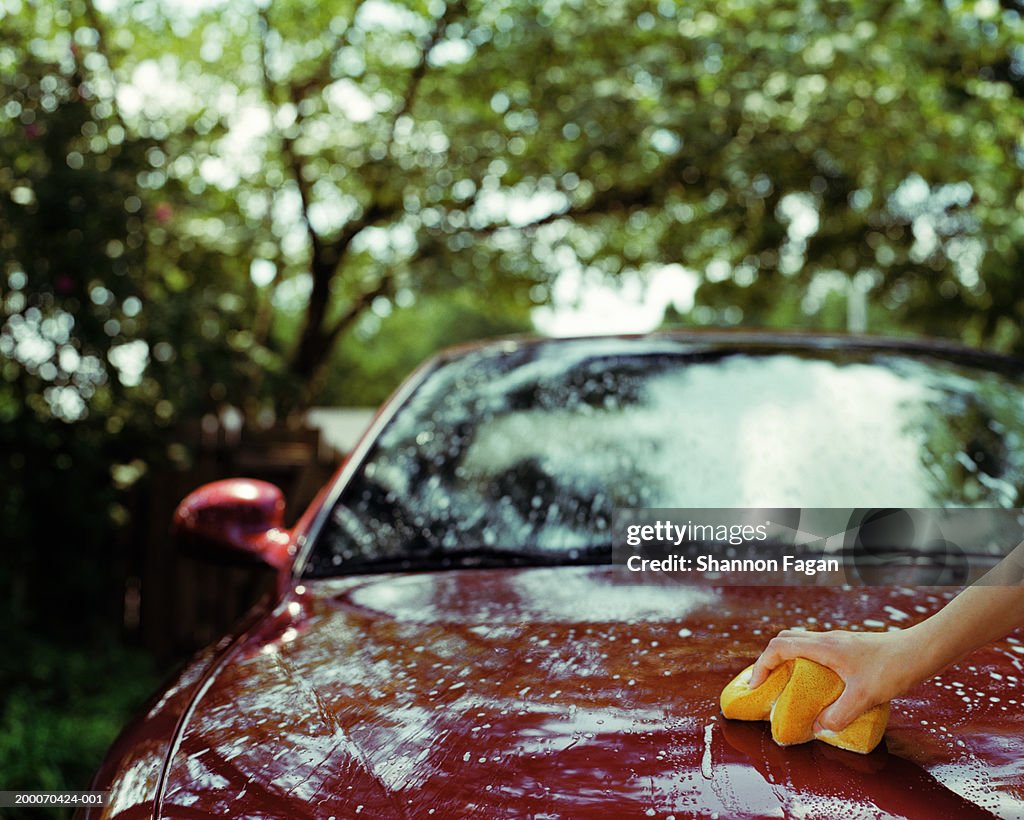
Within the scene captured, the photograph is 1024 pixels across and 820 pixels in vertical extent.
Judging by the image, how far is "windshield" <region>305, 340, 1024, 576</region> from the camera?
1.89 m

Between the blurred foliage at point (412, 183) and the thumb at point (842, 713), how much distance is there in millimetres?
3445

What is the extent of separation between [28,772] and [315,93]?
16.7 feet

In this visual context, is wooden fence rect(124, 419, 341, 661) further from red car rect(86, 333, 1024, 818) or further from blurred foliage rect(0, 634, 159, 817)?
red car rect(86, 333, 1024, 818)

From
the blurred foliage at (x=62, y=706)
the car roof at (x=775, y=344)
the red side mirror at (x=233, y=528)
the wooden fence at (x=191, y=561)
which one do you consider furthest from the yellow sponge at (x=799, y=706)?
the wooden fence at (x=191, y=561)

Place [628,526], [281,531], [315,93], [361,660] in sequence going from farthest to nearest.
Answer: [315,93] → [281,531] → [628,526] → [361,660]

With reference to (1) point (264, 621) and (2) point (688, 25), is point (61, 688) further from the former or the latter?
(2) point (688, 25)

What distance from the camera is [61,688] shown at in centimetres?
458

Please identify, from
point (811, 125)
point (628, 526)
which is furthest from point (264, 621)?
point (811, 125)

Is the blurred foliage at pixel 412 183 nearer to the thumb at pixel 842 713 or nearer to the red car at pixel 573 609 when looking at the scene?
the red car at pixel 573 609

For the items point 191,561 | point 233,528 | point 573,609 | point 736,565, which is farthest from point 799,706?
point 191,561

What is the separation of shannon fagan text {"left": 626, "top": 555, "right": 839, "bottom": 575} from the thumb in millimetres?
647

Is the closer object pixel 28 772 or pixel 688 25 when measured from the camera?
pixel 28 772

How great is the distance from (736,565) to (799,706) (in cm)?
66

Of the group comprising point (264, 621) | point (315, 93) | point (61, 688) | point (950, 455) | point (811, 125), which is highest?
point (315, 93)
